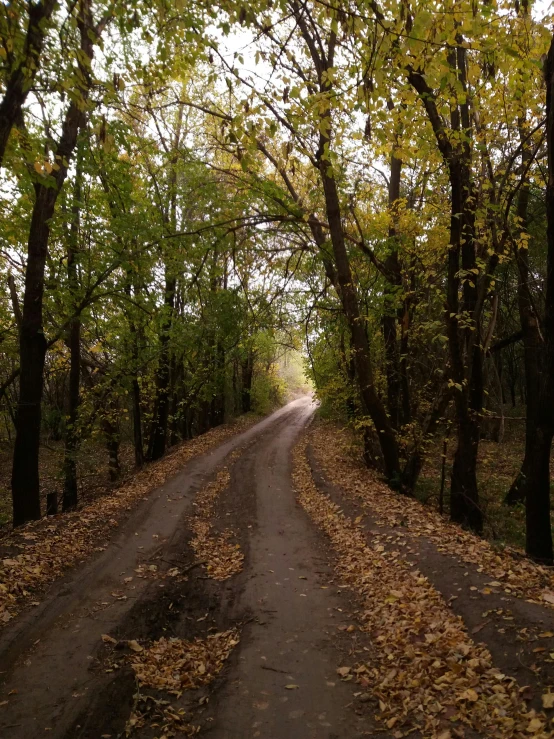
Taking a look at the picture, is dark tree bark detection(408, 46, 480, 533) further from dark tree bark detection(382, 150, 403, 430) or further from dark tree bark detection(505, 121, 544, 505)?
dark tree bark detection(382, 150, 403, 430)

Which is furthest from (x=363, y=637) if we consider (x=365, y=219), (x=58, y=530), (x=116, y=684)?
(x=365, y=219)

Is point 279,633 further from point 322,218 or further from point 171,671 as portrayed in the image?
point 322,218

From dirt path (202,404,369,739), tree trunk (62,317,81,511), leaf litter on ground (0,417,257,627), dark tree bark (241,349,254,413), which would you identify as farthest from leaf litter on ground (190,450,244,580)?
dark tree bark (241,349,254,413)

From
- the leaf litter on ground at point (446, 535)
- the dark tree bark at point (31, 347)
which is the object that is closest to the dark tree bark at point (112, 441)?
the dark tree bark at point (31, 347)

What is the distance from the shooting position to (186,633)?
5266 millimetres

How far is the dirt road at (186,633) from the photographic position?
3.78 m

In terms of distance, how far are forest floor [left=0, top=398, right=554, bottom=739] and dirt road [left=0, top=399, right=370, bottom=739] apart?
0.02 metres

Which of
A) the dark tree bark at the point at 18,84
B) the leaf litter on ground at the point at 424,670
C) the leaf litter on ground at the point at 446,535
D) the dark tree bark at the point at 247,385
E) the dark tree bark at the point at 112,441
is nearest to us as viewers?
the leaf litter on ground at the point at 424,670

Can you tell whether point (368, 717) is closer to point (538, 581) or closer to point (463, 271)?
point (538, 581)

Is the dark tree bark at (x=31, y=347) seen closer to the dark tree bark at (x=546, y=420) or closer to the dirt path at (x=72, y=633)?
the dirt path at (x=72, y=633)

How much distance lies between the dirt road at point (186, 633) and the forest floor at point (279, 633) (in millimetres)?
19

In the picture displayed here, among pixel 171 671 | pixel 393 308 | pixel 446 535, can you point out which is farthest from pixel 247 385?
pixel 171 671

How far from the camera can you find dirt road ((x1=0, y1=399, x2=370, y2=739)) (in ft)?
12.4

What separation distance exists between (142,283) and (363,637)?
29.9ft
